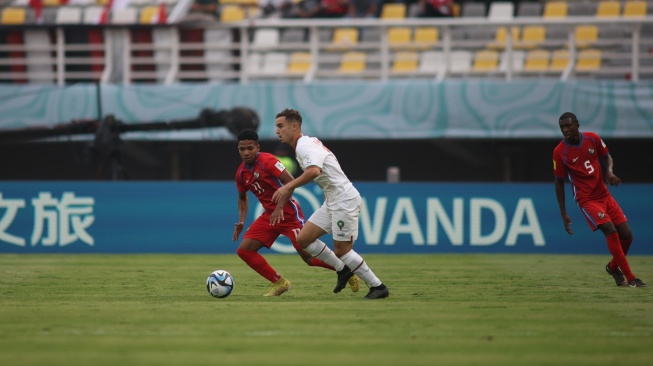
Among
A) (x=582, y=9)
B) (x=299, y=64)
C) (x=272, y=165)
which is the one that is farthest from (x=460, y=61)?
(x=272, y=165)

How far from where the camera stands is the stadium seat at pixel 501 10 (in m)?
25.1

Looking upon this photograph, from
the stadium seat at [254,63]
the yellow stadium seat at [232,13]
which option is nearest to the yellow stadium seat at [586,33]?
the stadium seat at [254,63]

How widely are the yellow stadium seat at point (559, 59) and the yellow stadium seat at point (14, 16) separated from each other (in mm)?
12905

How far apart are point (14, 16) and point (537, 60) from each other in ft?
42.1

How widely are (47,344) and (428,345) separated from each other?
3.00 metres

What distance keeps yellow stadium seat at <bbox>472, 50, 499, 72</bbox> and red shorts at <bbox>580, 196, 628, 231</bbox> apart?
36.3 feet

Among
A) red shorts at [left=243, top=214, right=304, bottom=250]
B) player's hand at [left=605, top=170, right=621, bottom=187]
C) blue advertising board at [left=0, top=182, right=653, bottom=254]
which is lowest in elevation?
blue advertising board at [left=0, top=182, right=653, bottom=254]

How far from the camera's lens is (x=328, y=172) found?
11.4 meters

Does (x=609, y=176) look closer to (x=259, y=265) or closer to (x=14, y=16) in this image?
(x=259, y=265)

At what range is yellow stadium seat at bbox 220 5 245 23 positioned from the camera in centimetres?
2644

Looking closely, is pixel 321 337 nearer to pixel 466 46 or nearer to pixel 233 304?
pixel 233 304

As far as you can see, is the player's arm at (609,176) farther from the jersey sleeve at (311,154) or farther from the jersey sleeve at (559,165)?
the jersey sleeve at (311,154)

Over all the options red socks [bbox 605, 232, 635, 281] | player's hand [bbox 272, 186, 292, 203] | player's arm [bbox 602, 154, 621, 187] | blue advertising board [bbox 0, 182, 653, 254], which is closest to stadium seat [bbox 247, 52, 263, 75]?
blue advertising board [bbox 0, 182, 653, 254]

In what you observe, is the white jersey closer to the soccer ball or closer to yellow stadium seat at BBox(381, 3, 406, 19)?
the soccer ball
